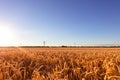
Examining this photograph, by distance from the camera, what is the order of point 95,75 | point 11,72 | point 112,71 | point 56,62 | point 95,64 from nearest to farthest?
point 112,71, point 95,75, point 11,72, point 95,64, point 56,62

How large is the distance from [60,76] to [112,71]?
40.5 inches

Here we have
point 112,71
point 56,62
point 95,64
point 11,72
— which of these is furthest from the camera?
point 56,62

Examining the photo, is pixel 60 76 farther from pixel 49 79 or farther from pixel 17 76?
pixel 17 76

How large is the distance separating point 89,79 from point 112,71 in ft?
1.82

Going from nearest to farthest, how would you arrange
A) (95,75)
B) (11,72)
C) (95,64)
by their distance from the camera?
1. (95,75)
2. (11,72)
3. (95,64)

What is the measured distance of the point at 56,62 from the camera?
6.51 meters

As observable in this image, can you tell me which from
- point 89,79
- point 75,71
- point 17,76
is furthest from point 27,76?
point 89,79

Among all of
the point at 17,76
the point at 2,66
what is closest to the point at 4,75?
the point at 17,76

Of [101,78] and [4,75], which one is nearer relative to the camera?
[101,78]

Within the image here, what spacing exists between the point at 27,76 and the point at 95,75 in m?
1.60

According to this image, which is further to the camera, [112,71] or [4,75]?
[4,75]

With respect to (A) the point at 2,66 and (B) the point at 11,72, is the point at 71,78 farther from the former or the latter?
(A) the point at 2,66

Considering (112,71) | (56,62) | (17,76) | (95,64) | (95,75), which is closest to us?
(112,71)

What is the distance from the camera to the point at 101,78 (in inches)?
169
